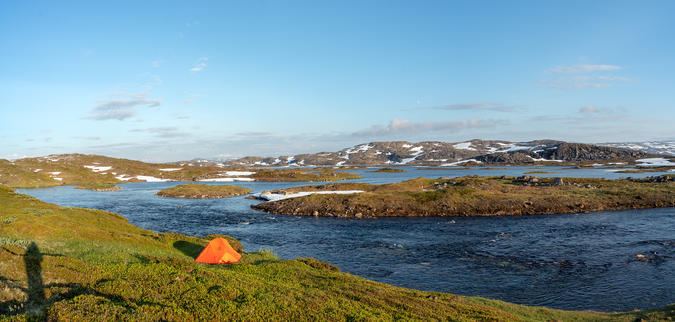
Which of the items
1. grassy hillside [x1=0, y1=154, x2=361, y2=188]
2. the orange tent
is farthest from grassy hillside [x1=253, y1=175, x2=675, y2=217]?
grassy hillside [x1=0, y1=154, x2=361, y2=188]

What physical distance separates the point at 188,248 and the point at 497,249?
33.1 metres

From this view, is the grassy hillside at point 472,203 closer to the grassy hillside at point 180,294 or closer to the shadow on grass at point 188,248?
the shadow on grass at point 188,248

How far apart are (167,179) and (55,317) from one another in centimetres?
18322

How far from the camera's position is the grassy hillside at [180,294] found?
36.6 feet

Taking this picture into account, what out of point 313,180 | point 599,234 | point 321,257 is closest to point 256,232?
point 321,257

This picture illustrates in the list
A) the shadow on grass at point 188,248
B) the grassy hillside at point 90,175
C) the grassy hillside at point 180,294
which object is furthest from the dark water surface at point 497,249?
the grassy hillside at point 90,175

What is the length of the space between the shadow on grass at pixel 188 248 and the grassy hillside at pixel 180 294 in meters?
6.21

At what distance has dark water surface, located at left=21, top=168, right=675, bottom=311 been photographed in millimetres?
27094

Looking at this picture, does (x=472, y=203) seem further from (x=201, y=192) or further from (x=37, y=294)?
(x=201, y=192)

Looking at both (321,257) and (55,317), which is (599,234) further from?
(55,317)

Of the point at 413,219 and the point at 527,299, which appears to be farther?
the point at 413,219

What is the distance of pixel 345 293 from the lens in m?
17.0

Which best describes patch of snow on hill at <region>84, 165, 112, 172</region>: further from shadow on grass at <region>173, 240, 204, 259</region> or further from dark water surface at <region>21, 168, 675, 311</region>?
shadow on grass at <region>173, 240, 204, 259</region>

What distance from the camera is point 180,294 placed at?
12.9m
